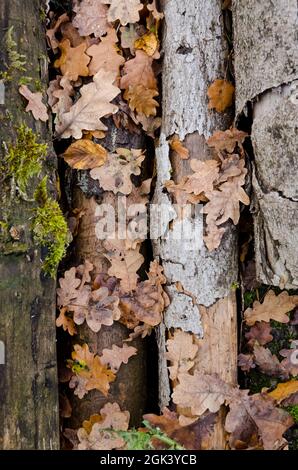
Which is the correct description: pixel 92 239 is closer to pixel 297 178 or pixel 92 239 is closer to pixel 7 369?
pixel 7 369

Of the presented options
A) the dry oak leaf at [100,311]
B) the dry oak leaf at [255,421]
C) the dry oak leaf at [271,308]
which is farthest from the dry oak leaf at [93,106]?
the dry oak leaf at [255,421]

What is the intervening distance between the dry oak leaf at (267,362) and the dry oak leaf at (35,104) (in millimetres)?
1917

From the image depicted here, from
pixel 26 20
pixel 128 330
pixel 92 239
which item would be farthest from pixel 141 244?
pixel 26 20

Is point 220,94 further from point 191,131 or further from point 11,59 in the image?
point 11,59

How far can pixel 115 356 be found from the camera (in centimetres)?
301

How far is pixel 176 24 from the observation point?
117 inches

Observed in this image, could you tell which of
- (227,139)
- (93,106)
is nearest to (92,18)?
(93,106)

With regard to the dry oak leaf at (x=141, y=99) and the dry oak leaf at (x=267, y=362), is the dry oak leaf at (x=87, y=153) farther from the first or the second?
the dry oak leaf at (x=267, y=362)

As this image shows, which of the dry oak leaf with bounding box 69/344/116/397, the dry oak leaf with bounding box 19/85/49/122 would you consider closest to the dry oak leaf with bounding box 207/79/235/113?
the dry oak leaf with bounding box 19/85/49/122

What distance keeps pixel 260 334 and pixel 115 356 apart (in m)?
0.93

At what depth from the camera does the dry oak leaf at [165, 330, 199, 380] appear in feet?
9.57

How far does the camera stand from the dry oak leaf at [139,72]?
9.89 ft

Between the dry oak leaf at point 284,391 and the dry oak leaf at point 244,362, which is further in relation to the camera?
the dry oak leaf at point 244,362

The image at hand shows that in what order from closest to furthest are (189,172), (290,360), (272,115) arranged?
(272,115)
(189,172)
(290,360)
